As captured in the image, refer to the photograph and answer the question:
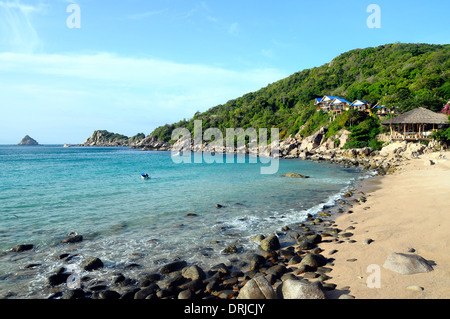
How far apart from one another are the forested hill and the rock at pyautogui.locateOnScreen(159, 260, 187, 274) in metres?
57.4

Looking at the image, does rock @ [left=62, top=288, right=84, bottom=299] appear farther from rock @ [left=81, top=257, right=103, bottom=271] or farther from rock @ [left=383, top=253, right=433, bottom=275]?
rock @ [left=383, top=253, right=433, bottom=275]

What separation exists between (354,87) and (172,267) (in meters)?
86.5

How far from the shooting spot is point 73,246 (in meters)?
10.6

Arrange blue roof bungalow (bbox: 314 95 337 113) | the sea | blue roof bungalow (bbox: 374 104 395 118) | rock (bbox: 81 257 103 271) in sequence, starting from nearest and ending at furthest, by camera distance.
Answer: rock (bbox: 81 257 103 271) → the sea → blue roof bungalow (bbox: 374 104 395 118) → blue roof bungalow (bbox: 314 95 337 113)

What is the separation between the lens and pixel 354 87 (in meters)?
78.9

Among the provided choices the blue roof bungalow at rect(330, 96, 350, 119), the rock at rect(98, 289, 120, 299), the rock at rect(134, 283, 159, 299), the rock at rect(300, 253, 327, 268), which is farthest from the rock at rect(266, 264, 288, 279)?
the blue roof bungalow at rect(330, 96, 350, 119)

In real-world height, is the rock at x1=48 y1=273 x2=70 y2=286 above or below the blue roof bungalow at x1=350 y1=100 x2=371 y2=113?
below

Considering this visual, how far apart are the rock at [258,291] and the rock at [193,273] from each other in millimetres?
1871

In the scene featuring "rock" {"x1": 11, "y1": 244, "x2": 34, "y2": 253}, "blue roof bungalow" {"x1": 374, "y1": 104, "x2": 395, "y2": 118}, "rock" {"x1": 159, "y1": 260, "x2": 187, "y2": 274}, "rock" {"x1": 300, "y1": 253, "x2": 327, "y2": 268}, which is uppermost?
"blue roof bungalow" {"x1": 374, "y1": 104, "x2": 395, "y2": 118}

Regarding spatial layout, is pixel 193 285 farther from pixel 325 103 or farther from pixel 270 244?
pixel 325 103

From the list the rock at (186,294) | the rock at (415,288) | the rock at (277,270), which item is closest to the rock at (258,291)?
the rock at (186,294)

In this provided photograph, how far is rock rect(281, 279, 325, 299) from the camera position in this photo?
5.85 meters
